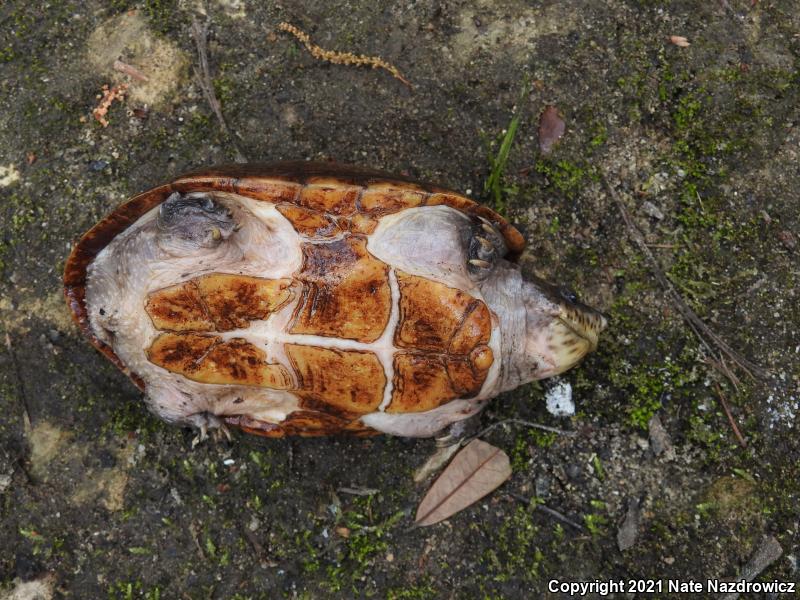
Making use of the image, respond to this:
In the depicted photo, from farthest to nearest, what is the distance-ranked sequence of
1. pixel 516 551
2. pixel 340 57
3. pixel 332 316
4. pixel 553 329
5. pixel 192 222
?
pixel 340 57, pixel 516 551, pixel 553 329, pixel 192 222, pixel 332 316

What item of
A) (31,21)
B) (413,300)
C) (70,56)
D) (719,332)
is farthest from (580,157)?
(31,21)

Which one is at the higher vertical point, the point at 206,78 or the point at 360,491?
the point at 206,78

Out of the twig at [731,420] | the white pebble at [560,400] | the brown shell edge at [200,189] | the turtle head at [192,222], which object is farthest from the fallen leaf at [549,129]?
the turtle head at [192,222]

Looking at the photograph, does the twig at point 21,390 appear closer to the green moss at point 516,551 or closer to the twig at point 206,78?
the twig at point 206,78

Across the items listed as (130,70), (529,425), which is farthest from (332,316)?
(130,70)

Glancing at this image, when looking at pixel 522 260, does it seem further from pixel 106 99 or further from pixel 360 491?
pixel 106 99

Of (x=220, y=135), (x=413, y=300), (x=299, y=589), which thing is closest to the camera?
(x=413, y=300)

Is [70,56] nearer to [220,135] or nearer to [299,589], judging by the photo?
[220,135]
